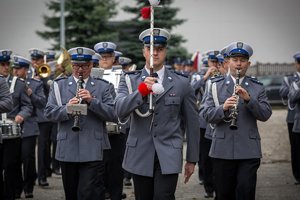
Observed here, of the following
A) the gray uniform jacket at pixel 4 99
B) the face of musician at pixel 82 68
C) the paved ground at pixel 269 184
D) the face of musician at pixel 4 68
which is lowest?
the paved ground at pixel 269 184

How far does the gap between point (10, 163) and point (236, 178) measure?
452 cm

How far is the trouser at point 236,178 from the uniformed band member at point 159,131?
1.14m

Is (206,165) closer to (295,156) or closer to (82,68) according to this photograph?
(295,156)

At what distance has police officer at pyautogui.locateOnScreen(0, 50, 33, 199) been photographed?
1228cm

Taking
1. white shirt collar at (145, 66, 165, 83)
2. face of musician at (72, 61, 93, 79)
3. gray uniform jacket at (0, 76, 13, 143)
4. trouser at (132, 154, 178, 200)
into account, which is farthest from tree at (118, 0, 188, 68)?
trouser at (132, 154, 178, 200)

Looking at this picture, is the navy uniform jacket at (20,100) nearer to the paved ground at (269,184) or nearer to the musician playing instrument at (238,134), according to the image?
the paved ground at (269,184)

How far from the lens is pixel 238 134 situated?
9336mm

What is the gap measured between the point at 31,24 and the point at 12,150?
29.0 meters

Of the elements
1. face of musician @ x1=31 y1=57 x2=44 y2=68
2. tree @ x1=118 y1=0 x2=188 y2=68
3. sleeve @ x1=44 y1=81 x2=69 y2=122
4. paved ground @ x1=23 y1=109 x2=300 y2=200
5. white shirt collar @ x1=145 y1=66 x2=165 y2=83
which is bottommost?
paved ground @ x1=23 y1=109 x2=300 y2=200

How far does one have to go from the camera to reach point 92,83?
9883mm

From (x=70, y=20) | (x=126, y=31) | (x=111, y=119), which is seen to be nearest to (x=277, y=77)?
(x=126, y=31)

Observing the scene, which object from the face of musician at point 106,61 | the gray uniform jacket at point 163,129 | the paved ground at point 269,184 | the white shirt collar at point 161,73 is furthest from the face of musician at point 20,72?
the white shirt collar at point 161,73

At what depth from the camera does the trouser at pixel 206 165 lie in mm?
13344

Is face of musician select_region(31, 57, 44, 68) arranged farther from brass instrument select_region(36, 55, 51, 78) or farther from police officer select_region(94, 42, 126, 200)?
police officer select_region(94, 42, 126, 200)
